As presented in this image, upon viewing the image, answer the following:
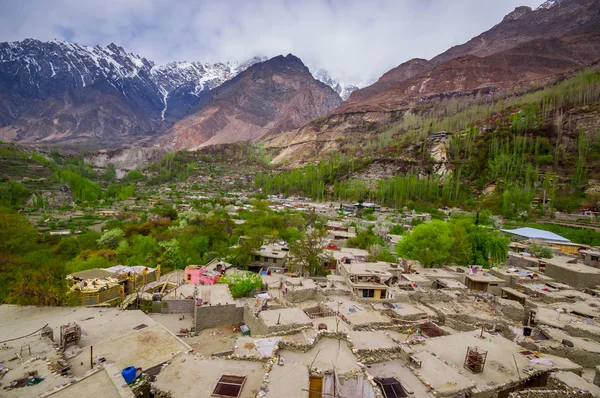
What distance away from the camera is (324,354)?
8.08m

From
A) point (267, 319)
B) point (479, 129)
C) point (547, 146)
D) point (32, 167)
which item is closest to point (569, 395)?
point (267, 319)

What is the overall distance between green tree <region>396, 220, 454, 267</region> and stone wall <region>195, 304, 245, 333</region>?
1416 centimetres

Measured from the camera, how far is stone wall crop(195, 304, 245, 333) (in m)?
12.3

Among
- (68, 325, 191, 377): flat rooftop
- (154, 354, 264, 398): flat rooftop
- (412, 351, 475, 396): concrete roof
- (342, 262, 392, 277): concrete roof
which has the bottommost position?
(68, 325, 191, 377): flat rooftop

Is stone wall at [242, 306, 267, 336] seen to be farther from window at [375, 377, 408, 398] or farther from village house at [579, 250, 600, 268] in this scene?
village house at [579, 250, 600, 268]

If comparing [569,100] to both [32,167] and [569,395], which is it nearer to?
[569,395]

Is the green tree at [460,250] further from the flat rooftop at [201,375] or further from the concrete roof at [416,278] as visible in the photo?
the flat rooftop at [201,375]

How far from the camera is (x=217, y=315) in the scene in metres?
12.6

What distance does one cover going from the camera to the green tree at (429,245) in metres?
21.0

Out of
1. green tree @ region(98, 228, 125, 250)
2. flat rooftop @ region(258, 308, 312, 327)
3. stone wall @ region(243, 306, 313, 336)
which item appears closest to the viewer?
stone wall @ region(243, 306, 313, 336)

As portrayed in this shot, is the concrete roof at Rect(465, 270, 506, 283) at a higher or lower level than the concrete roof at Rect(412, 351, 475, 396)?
lower

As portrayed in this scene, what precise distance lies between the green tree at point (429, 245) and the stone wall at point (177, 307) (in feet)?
51.8

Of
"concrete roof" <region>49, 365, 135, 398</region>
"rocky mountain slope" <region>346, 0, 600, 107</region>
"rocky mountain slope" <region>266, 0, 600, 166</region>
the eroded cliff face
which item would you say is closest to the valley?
"concrete roof" <region>49, 365, 135, 398</region>

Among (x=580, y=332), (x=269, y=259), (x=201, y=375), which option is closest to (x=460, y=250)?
(x=580, y=332)
